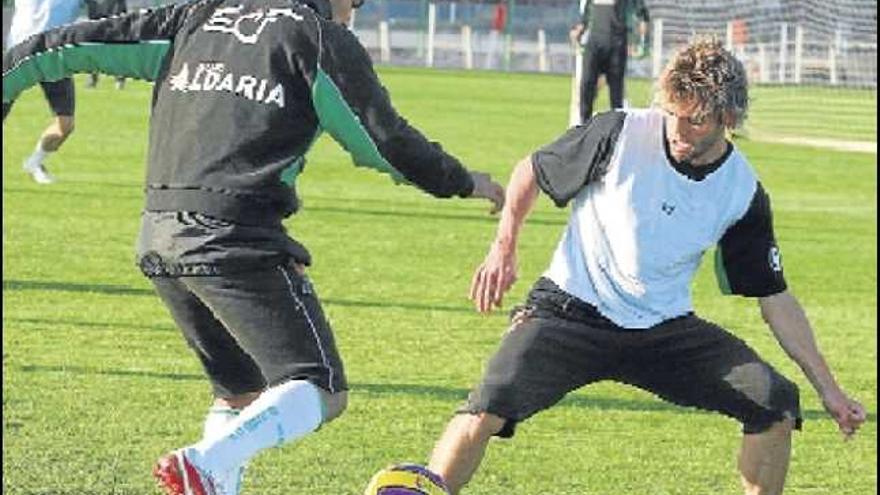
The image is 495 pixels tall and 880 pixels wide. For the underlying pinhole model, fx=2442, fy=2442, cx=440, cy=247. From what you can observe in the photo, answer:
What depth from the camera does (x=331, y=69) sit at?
7.37m

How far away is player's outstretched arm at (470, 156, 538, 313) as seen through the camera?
7641mm

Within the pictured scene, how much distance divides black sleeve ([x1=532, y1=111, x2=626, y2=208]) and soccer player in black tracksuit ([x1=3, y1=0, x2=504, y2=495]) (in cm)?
27

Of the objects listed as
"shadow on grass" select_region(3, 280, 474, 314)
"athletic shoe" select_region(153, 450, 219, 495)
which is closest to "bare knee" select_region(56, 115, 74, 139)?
"shadow on grass" select_region(3, 280, 474, 314)

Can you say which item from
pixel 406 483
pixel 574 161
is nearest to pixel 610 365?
pixel 574 161

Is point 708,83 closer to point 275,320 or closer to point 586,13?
point 275,320

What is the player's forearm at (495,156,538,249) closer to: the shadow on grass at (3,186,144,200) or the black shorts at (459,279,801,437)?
the black shorts at (459,279,801,437)

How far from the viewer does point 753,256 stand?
318 inches

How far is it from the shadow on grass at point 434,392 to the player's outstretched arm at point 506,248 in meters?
3.77

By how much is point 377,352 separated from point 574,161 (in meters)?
5.19

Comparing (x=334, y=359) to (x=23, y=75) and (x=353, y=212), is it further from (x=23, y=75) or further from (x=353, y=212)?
(x=353, y=212)

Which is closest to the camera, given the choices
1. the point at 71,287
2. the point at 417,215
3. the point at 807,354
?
the point at 807,354

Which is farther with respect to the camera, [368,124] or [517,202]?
[517,202]

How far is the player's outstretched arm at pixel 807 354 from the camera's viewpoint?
7961 millimetres

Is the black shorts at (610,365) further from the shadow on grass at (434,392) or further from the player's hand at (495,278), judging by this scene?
the shadow on grass at (434,392)
